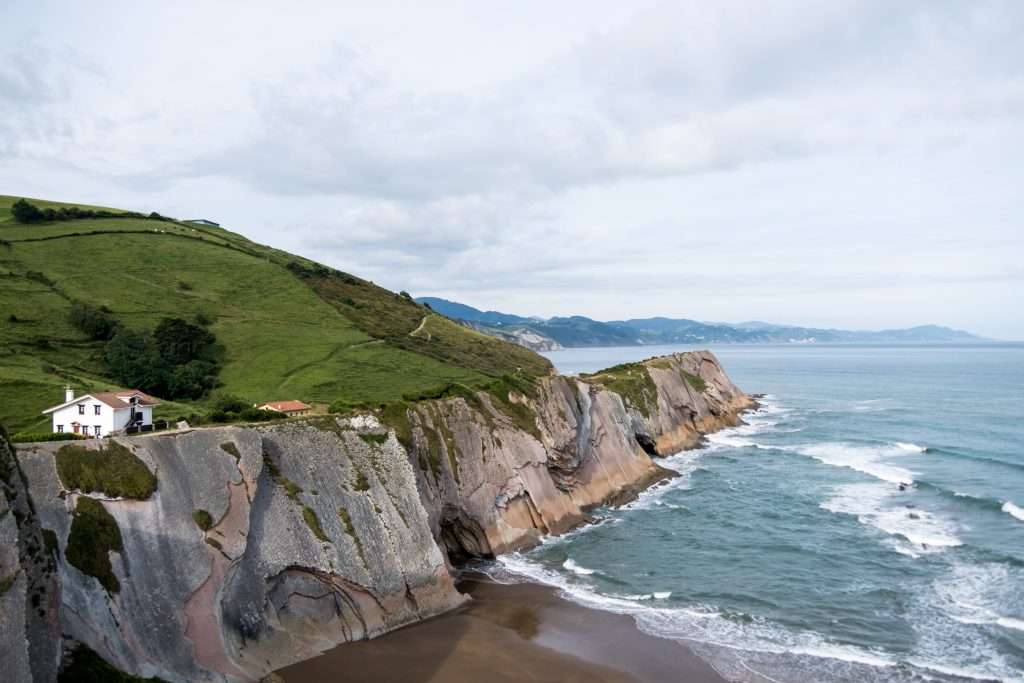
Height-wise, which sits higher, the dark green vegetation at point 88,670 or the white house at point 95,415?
the white house at point 95,415

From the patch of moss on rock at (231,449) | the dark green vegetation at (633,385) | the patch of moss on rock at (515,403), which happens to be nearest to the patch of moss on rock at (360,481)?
the patch of moss on rock at (231,449)

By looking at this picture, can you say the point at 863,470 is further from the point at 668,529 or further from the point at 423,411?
the point at 423,411

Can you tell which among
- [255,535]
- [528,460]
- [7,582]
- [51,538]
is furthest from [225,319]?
[7,582]

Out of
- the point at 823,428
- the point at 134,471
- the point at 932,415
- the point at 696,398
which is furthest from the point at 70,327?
the point at 932,415

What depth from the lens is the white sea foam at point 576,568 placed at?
3981 cm

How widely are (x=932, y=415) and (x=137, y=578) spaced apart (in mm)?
105024

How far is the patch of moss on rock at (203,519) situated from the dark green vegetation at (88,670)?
244 inches

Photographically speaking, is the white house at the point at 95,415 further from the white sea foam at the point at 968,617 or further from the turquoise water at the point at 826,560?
the white sea foam at the point at 968,617

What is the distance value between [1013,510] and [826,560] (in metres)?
18.9

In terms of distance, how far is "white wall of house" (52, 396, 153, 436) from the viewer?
132 ft

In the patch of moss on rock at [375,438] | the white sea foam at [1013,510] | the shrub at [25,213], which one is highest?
the shrub at [25,213]

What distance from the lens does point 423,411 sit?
140 feet

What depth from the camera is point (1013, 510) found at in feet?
161

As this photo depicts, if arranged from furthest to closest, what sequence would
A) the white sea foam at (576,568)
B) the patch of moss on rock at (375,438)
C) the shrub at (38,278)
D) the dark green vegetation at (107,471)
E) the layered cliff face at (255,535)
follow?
the shrub at (38,278) → the white sea foam at (576,568) → the patch of moss on rock at (375,438) → the dark green vegetation at (107,471) → the layered cliff face at (255,535)
